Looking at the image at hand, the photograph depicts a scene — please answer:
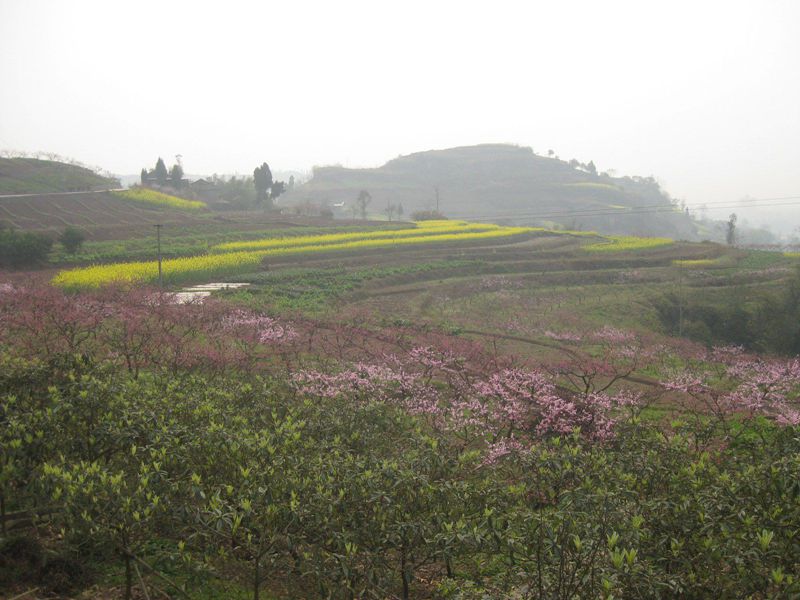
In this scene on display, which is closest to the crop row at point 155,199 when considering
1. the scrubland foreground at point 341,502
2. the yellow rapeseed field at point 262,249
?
the yellow rapeseed field at point 262,249

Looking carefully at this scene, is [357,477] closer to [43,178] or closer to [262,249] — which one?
[262,249]

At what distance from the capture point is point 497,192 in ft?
492

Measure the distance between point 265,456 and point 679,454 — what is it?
5909 mm

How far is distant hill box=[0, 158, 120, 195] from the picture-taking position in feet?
204

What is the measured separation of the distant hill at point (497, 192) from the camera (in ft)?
445

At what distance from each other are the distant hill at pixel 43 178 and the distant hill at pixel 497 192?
181 feet

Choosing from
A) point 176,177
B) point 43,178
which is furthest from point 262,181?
point 43,178

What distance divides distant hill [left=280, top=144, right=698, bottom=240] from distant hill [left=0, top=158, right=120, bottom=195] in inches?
2171

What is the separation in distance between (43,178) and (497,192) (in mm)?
104289

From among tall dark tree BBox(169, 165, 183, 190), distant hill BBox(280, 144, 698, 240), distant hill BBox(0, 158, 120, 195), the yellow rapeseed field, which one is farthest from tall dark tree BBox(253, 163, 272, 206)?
distant hill BBox(280, 144, 698, 240)

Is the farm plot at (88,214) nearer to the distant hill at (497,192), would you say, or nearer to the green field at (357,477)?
the green field at (357,477)

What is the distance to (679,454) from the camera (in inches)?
356

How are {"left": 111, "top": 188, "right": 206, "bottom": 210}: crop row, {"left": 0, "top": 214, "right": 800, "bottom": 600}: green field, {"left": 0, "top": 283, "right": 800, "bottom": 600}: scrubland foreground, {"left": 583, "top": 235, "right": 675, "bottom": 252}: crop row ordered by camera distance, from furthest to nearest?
1. {"left": 111, "top": 188, "right": 206, "bottom": 210}: crop row
2. {"left": 583, "top": 235, "right": 675, "bottom": 252}: crop row
3. {"left": 0, "top": 214, "right": 800, "bottom": 600}: green field
4. {"left": 0, "top": 283, "right": 800, "bottom": 600}: scrubland foreground

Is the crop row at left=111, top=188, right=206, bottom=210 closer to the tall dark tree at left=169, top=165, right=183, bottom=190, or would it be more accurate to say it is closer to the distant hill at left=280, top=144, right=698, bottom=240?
the tall dark tree at left=169, top=165, right=183, bottom=190
